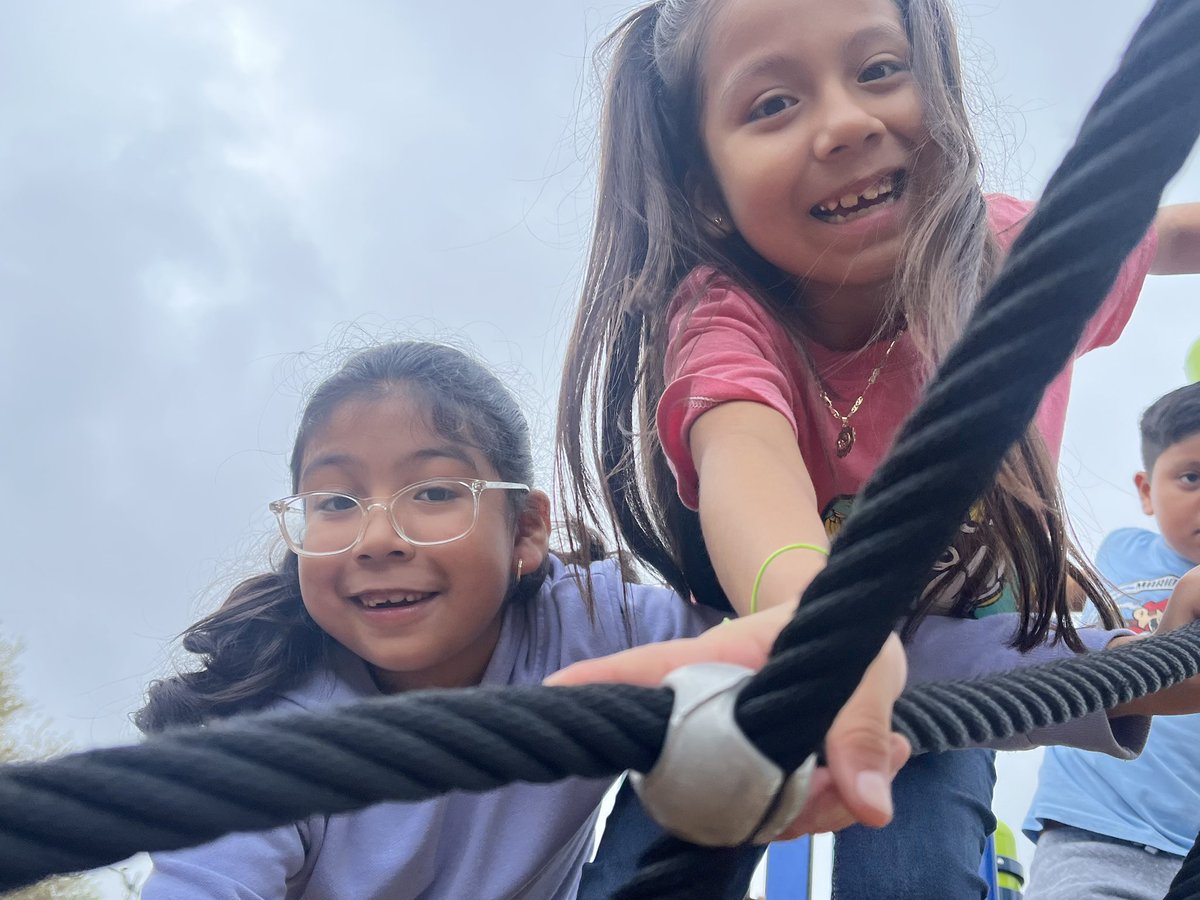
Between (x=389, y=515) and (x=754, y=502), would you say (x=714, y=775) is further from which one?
(x=389, y=515)

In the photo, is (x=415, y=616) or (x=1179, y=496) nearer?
(x=415, y=616)

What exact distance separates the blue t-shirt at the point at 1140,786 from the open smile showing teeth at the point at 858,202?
2.60 ft

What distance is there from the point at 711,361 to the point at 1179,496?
1.12 metres

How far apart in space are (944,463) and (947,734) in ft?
A: 0.69

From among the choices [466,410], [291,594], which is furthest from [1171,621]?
[291,594]

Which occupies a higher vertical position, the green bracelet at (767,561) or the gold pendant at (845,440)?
the gold pendant at (845,440)

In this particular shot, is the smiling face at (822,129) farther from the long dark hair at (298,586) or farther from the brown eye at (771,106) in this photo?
the long dark hair at (298,586)

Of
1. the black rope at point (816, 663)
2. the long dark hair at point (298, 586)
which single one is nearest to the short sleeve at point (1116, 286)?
the long dark hair at point (298, 586)

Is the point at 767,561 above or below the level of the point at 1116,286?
below

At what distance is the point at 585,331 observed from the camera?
961mm

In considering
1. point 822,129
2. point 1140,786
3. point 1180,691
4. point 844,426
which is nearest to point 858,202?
point 822,129

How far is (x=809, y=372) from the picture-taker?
0.91 m

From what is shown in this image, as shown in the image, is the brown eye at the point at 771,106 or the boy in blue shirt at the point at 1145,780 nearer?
the brown eye at the point at 771,106

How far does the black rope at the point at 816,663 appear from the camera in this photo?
279 mm
